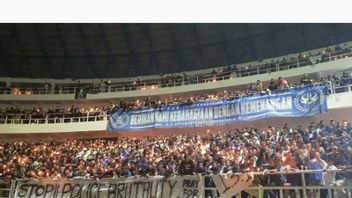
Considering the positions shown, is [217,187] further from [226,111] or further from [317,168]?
[226,111]

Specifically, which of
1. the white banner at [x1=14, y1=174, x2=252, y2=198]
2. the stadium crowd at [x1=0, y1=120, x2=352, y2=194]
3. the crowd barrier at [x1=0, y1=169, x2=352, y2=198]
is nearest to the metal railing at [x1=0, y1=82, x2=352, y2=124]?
the stadium crowd at [x1=0, y1=120, x2=352, y2=194]

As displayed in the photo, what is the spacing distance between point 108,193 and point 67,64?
2151 centimetres

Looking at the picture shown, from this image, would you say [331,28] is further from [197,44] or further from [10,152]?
[10,152]

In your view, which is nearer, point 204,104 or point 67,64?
point 204,104

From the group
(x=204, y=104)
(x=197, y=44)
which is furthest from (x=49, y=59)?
(x=204, y=104)

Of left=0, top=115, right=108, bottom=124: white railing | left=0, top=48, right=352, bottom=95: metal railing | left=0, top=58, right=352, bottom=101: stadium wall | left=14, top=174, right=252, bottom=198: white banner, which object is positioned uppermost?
left=0, top=48, right=352, bottom=95: metal railing

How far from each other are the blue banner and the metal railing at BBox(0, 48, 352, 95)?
15.8 feet

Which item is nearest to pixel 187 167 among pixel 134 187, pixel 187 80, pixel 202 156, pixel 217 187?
pixel 202 156

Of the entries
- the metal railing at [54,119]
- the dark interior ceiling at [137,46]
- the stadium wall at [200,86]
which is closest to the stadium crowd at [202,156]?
the metal railing at [54,119]

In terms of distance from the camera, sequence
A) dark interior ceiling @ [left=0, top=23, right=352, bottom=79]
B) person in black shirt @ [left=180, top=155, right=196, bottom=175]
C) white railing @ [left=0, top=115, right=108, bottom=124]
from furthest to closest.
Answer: dark interior ceiling @ [left=0, top=23, right=352, bottom=79] → white railing @ [left=0, top=115, right=108, bottom=124] → person in black shirt @ [left=180, top=155, right=196, bottom=175]

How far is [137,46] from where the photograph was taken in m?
30.5

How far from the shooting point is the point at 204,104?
70.4 feet

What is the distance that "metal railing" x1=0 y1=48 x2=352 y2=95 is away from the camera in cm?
2312

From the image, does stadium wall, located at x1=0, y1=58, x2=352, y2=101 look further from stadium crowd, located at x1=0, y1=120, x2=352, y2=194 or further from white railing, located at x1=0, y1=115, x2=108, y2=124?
stadium crowd, located at x1=0, y1=120, x2=352, y2=194
